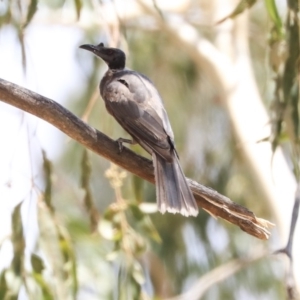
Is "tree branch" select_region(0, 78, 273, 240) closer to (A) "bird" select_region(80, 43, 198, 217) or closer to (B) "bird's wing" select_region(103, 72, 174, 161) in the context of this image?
(A) "bird" select_region(80, 43, 198, 217)

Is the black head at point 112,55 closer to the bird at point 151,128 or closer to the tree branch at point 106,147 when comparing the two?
the bird at point 151,128

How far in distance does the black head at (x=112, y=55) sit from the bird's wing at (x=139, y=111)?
24 cm

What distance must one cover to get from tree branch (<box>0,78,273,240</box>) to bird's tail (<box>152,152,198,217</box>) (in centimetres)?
3

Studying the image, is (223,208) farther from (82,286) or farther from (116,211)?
(82,286)

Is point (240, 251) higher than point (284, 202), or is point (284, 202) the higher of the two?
point (284, 202)

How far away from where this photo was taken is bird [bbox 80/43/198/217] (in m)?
2.13

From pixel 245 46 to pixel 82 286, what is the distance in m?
1.67

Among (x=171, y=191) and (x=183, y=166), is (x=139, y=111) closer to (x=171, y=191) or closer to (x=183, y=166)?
(x=171, y=191)

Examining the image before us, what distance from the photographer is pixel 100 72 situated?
454 cm

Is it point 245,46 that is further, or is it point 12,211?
point 245,46

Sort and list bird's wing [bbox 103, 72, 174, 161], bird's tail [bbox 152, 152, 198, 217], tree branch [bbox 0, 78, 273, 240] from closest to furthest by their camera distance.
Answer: tree branch [bbox 0, 78, 273, 240]
bird's tail [bbox 152, 152, 198, 217]
bird's wing [bbox 103, 72, 174, 161]

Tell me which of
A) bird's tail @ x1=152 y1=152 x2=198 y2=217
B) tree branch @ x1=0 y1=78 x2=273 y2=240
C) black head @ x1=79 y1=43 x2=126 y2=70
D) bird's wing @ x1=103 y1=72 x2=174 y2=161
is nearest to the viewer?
tree branch @ x1=0 y1=78 x2=273 y2=240

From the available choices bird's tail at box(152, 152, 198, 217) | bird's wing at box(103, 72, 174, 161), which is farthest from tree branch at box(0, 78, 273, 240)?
bird's wing at box(103, 72, 174, 161)

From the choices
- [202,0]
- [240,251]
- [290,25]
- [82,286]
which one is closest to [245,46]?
[202,0]
